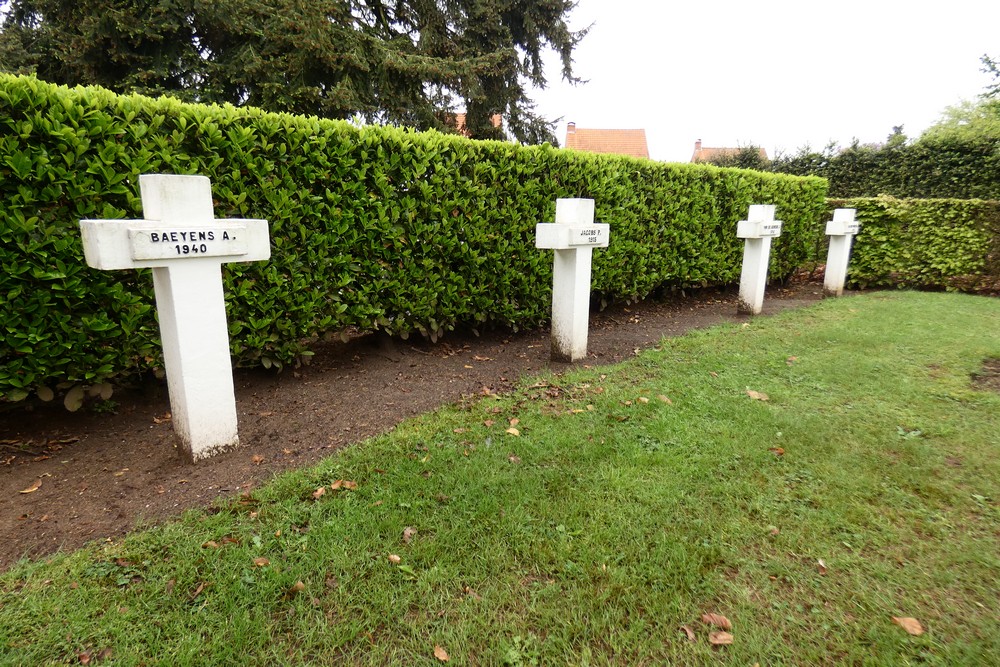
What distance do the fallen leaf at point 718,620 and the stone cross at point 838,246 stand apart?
943 centimetres

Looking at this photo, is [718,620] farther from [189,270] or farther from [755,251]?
[755,251]

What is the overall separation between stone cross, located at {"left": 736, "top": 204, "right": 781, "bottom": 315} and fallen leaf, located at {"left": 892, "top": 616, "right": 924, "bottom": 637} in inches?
255

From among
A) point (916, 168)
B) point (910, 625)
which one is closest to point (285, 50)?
point (910, 625)

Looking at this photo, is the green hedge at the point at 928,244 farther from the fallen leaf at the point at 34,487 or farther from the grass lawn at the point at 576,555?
the fallen leaf at the point at 34,487

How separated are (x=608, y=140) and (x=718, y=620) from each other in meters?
39.0

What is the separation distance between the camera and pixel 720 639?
192 centimetres

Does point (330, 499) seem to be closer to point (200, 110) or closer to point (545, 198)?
point (200, 110)

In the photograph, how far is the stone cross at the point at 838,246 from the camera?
9.35 meters

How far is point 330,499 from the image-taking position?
108 inches

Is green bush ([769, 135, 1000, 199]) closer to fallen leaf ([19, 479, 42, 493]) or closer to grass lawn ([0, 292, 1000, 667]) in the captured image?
grass lawn ([0, 292, 1000, 667])

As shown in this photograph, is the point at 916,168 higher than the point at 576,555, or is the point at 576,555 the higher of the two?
the point at 916,168

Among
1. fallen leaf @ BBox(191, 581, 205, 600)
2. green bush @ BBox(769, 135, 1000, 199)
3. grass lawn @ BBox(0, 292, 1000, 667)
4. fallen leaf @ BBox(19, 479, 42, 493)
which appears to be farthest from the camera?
green bush @ BBox(769, 135, 1000, 199)

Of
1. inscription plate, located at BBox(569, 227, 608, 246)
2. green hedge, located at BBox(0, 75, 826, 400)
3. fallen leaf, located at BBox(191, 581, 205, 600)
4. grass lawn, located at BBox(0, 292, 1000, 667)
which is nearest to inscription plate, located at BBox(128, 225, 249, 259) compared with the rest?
green hedge, located at BBox(0, 75, 826, 400)

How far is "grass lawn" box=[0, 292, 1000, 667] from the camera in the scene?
6.21ft
